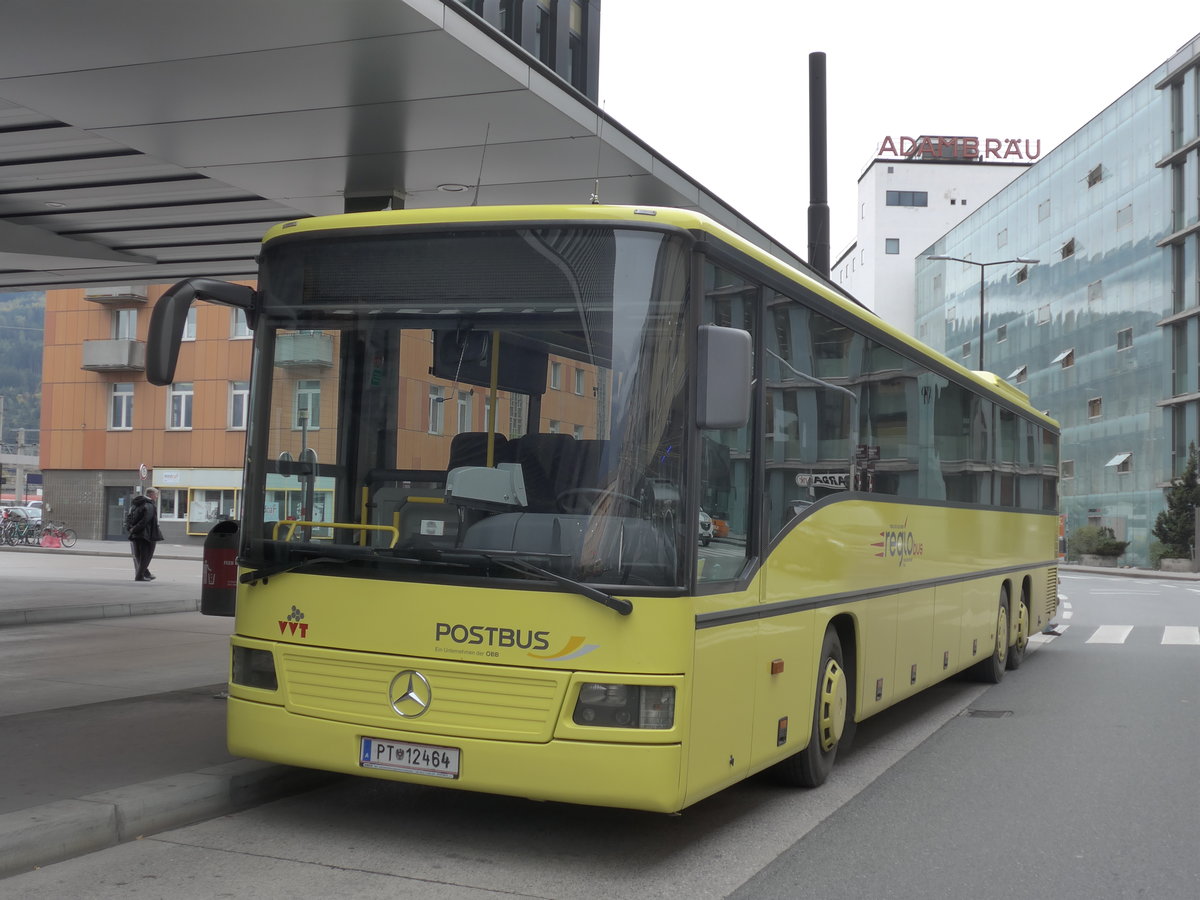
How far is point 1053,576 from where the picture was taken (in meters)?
17.4

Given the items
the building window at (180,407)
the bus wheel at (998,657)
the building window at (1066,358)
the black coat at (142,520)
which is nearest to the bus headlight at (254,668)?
the bus wheel at (998,657)

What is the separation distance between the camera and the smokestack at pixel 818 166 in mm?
17719

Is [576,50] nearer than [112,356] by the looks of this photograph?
Yes

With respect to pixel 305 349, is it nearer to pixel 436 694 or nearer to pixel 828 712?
pixel 436 694

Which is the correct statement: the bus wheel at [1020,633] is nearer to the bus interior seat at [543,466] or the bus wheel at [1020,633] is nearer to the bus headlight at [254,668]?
the bus interior seat at [543,466]

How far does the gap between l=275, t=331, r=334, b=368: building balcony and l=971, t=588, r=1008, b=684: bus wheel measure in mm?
8996

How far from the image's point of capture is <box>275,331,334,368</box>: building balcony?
6441mm

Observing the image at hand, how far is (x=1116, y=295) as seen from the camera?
58219 mm

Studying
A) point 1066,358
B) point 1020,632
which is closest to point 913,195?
point 1066,358

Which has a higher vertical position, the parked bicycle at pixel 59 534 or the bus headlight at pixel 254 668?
the bus headlight at pixel 254 668

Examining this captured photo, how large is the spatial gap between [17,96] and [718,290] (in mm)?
8113

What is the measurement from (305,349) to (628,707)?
2.38 metres

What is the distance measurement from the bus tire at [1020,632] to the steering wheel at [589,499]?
10001 mm

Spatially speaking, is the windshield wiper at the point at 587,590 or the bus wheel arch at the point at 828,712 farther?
the bus wheel arch at the point at 828,712
